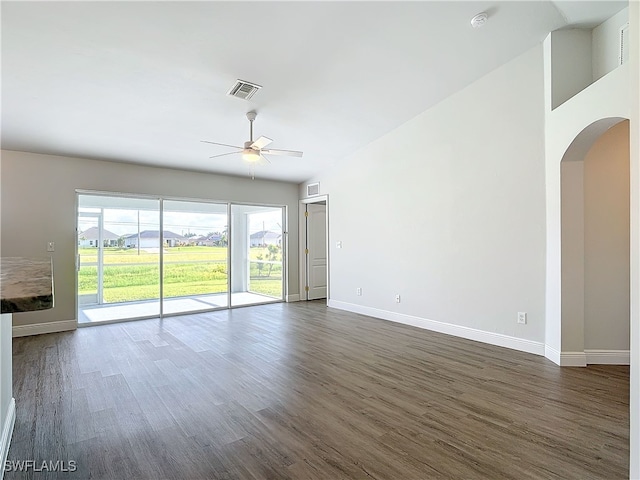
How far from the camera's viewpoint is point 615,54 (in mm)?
3225

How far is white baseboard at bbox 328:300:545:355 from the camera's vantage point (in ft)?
12.7

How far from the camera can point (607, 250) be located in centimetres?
349

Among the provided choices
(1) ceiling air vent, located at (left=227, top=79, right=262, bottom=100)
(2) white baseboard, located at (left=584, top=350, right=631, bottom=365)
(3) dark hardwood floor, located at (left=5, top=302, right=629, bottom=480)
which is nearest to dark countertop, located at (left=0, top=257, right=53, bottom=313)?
(3) dark hardwood floor, located at (left=5, top=302, right=629, bottom=480)

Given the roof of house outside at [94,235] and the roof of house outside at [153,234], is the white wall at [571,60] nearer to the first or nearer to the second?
the roof of house outside at [153,234]

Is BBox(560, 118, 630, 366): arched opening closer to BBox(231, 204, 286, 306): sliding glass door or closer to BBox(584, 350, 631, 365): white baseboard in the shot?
BBox(584, 350, 631, 365): white baseboard

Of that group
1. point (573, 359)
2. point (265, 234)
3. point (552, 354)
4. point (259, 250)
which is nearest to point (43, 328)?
point (259, 250)

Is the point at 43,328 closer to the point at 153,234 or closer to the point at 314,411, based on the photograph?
the point at 153,234

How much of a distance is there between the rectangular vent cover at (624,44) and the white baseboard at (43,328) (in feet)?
24.6

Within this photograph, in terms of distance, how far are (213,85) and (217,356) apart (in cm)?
305

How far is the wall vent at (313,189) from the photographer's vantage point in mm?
7000

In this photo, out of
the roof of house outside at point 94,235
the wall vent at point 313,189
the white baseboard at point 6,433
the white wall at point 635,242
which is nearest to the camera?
the white wall at point 635,242

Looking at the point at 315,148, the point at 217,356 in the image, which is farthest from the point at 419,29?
the point at 217,356

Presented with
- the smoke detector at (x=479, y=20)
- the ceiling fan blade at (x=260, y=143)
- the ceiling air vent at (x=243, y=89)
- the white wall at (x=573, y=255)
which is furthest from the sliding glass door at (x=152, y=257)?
the white wall at (x=573, y=255)

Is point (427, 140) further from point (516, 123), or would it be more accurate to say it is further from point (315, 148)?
point (315, 148)
